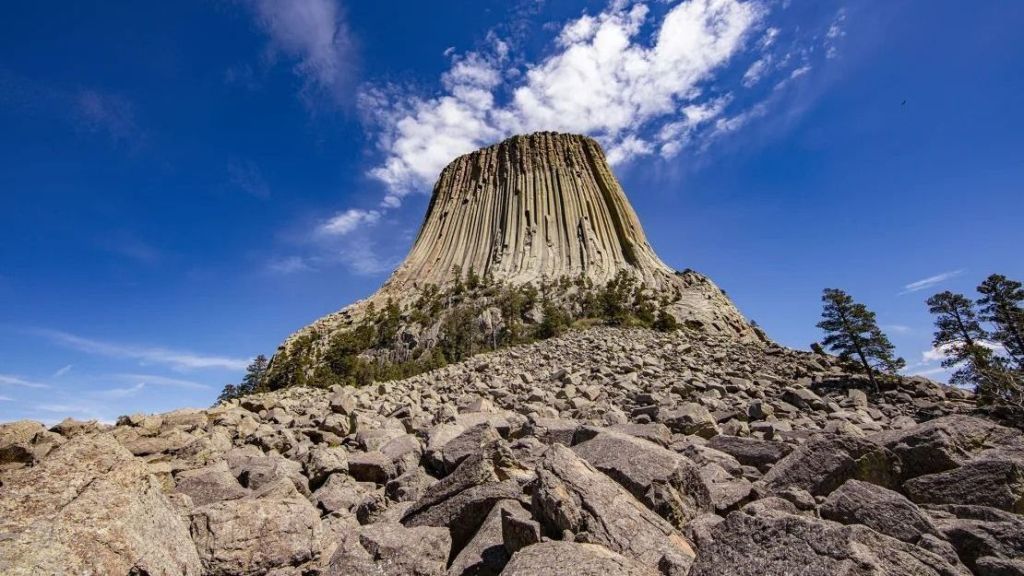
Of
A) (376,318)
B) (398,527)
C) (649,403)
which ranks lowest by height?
(398,527)

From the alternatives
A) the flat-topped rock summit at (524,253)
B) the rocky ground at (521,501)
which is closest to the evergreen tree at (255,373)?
the flat-topped rock summit at (524,253)

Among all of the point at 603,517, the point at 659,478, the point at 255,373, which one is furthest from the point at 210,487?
the point at 255,373

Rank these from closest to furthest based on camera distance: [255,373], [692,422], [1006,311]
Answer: [692,422], [1006,311], [255,373]

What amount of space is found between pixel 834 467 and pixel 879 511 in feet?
4.09

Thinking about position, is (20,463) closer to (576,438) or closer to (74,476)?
(74,476)

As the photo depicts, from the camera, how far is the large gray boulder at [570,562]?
272cm

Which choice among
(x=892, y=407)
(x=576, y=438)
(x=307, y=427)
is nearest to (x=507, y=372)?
(x=307, y=427)

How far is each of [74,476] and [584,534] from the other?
4388 mm

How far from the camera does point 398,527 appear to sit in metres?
4.06

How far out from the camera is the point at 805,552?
2.63 meters

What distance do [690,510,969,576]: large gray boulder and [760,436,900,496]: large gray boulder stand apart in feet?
6.75

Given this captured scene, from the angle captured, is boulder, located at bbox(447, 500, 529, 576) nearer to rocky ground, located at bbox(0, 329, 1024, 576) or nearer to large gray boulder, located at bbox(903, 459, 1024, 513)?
rocky ground, located at bbox(0, 329, 1024, 576)

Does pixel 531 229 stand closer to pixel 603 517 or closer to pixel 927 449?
pixel 927 449

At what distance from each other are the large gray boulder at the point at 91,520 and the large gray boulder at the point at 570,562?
2.49 m
